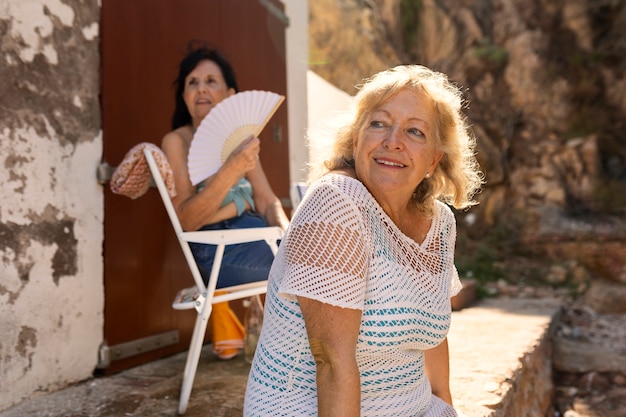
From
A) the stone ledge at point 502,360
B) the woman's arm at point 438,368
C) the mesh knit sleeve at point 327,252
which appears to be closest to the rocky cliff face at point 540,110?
the stone ledge at point 502,360

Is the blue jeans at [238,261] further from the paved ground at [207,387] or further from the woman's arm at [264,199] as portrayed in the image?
the paved ground at [207,387]

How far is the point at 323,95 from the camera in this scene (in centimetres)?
554

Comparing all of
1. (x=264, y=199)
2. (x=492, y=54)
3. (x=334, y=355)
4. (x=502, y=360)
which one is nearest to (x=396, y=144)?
(x=334, y=355)

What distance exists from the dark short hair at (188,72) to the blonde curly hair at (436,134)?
1.22m

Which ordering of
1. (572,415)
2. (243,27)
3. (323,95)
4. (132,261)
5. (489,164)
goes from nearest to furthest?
1. (132,261)
2. (243,27)
3. (572,415)
4. (323,95)
5. (489,164)

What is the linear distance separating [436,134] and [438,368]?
0.74 meters

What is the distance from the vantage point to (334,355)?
1.38 meters

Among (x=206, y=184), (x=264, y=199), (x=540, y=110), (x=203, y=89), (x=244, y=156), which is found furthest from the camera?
(x=540, y=110)

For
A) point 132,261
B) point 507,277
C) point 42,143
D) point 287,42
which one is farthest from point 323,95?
point 507,277

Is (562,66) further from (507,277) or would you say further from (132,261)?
(132,261)

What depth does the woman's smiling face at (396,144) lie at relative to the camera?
167 cm

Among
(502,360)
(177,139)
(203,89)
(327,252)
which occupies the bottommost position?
(502,360)

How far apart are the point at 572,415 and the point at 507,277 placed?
491cm

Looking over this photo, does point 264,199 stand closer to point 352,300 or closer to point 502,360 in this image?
point 502,360
